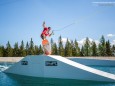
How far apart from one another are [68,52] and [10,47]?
19651 mm

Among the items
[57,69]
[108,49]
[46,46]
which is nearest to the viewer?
A: [57,69]

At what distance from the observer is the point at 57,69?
734 inches

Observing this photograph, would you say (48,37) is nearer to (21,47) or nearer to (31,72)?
(31,72)

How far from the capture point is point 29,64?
20281 mm

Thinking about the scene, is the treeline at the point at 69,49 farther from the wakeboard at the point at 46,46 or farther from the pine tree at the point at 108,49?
the wakeboard at the point at 46,46

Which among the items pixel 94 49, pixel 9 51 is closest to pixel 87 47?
pixel 94 49

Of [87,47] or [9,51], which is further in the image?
[9,51]

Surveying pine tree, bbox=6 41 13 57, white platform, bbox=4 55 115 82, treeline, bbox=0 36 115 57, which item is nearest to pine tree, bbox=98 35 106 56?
treeline, bbox=0 36 115 57

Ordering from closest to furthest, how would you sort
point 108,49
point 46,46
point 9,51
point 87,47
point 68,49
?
point 46,46 < point 108,49 < point 68,49 < point 87,47 < point 9,51

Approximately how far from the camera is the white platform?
1741 centimetres

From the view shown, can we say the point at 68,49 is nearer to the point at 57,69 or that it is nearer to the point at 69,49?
the point at 69,49

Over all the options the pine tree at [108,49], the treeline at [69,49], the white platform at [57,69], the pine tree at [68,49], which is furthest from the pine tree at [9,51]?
the white platform at [57,69]

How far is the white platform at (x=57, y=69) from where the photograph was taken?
57.1 ft

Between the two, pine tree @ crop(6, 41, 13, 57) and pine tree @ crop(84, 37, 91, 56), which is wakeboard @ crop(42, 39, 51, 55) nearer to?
pine tree @ crop(84, 37, 91, 56)
